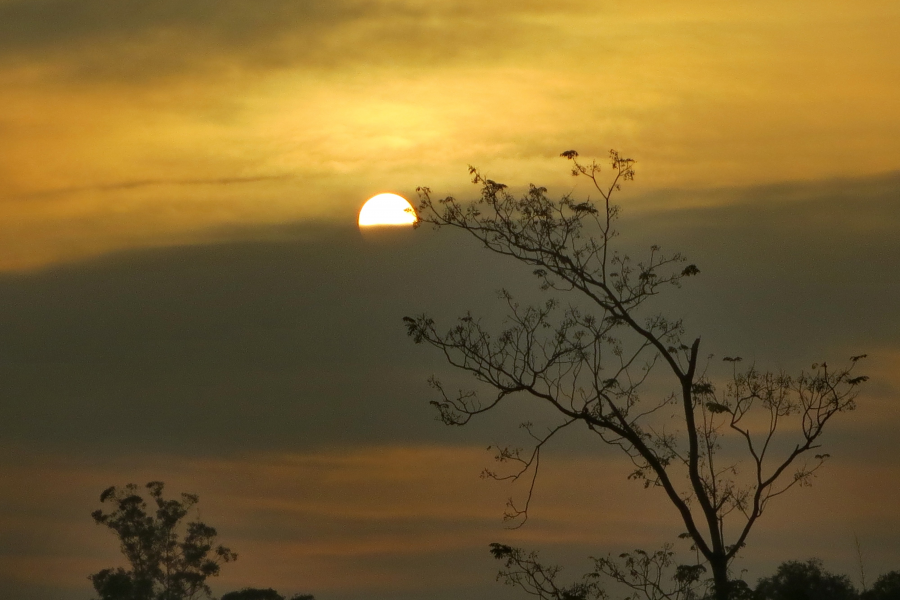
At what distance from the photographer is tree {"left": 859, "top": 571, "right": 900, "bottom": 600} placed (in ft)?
157

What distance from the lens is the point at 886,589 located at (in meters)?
51.2

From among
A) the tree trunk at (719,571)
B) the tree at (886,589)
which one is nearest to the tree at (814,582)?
the tree at (886,589)

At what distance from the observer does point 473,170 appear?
22109mm

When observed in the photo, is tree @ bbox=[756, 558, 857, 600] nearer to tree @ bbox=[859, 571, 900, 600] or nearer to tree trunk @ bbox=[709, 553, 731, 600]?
tree @ bbox=[859, 571, 900, 600]

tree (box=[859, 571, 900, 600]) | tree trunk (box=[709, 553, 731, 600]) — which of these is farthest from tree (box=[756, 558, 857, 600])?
tree trunk (box=[709, 553, 731, 600])

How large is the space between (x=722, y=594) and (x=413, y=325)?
8.14m

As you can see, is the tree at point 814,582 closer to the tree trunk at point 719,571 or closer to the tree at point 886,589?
the tree at point 886,589

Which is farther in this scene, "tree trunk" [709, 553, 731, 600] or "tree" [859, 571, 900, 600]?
"tree" [859, 571, 900, 600]

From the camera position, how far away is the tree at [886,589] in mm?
47866

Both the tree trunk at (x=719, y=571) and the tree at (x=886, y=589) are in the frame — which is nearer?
the tree trunk at (x=719, y=571)

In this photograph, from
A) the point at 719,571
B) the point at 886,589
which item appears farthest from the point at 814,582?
the point at 719,571

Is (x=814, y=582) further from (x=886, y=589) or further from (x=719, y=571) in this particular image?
(x=719, y=571)

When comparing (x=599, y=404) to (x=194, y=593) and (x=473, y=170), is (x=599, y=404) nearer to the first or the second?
(x=473, y=170)

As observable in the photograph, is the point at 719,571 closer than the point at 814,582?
Yes
